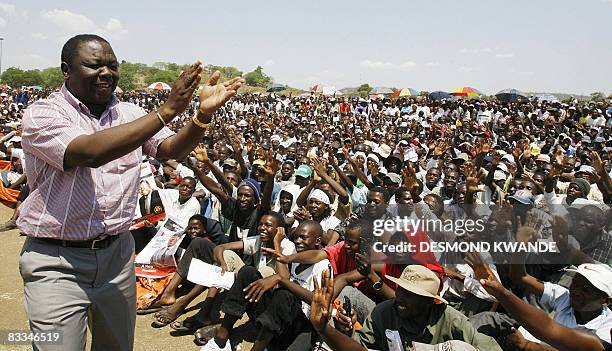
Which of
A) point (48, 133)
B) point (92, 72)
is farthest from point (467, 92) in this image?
point (48, 133)

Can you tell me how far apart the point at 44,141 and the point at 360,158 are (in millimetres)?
6661

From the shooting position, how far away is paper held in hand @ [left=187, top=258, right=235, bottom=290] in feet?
13.5

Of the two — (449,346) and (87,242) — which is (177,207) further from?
(449,346)

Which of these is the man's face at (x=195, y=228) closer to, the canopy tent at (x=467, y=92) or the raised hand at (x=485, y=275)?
the raised hand at (x=485, y=275)

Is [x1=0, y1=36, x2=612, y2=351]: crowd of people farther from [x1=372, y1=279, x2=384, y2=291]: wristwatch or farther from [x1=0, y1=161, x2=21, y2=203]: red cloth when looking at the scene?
[x1=0, y1=161, x2=21, y2=203]: red cloth

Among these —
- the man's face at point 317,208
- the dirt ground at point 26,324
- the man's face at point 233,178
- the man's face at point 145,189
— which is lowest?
the dirt ground at point 26,324

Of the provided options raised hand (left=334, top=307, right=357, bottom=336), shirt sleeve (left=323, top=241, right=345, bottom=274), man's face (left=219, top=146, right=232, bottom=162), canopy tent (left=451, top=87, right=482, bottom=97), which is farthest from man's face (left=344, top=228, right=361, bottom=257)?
canopy tent (left=451, top=87, right=482, bottom=97)

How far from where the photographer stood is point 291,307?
354 cm

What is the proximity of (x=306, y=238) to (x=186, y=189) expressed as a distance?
6.76 feet

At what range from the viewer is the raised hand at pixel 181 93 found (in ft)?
5.51

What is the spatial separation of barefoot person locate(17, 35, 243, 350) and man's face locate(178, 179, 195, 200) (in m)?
3.62

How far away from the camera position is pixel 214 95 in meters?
1.89

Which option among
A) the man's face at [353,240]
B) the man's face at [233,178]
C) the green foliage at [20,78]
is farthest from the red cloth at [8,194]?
the green foliage at [20,78]

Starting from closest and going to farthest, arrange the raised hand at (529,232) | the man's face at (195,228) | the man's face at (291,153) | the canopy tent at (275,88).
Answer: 1. the raised hand at (529,232)
2. the man's face at (195,228)
3. the man's face at (291,153)
4. the canopy tent at (275,88)
